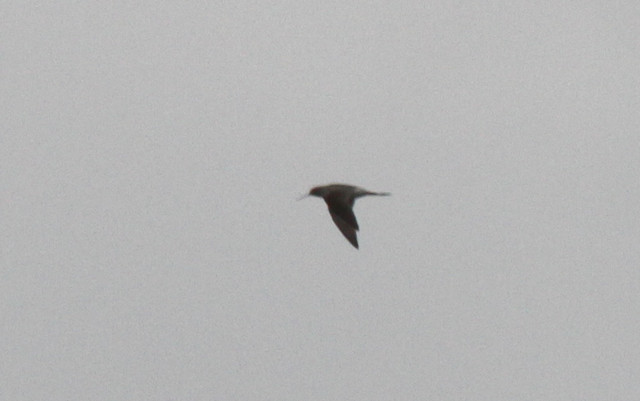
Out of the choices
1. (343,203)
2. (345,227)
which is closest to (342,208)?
(343,203)

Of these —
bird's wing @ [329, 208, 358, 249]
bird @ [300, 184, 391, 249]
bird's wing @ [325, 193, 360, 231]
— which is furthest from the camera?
bird's wing @ [329, 208, 358, 249]

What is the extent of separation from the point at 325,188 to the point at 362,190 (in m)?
0.99

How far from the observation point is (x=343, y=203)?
2897 cm

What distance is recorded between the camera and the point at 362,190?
28.5m

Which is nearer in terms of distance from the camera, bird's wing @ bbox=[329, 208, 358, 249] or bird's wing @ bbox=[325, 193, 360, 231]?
bird's wing @ bbox=[325, 193, 360, 231]

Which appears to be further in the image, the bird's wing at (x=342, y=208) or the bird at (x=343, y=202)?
the bird's wing at (x=342, y=208)

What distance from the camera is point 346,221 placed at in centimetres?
2933

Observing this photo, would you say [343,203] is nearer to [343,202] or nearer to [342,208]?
[343,202]

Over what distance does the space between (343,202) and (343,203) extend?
0.13 ft

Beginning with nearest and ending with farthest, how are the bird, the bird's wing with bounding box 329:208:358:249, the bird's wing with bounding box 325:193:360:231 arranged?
the bird < the bird's wing with bounding box 325:193:360:231 < the bird's wing with bounding box 329:208:358:249

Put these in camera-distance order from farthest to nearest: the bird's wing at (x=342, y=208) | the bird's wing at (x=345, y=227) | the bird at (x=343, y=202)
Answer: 1. the bird's wing at (x=345, y=227)
2. the bird's wing at (x=342, y=208)
3. the bird at (x=343, y=202)

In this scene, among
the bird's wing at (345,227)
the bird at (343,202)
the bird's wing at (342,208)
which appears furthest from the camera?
the bird's wing at (345,227)

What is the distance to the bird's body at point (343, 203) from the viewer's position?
28750 mm

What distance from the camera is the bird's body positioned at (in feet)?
94.3
